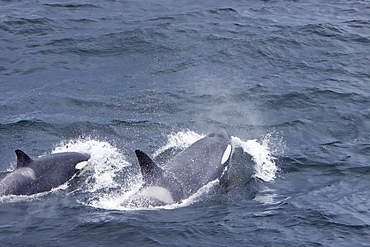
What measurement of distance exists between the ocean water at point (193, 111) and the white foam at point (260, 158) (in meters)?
0.05

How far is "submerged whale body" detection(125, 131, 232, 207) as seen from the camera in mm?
12008

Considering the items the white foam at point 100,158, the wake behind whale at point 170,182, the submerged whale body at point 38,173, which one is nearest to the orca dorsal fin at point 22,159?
the submerged whale body at point 38,173

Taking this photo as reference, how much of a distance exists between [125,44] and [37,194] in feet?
40.7

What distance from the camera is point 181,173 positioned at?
12664 mm

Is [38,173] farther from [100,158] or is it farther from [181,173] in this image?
[181,173]

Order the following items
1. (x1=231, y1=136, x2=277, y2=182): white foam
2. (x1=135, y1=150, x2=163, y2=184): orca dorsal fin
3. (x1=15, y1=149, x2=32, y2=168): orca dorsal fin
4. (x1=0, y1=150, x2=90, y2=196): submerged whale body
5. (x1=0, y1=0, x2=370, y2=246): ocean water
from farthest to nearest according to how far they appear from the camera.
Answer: (x1=231, y1=136, x2=277, y2=182): white foam, (x1=15, y1=149, x2=32, y2=168): orca dorsal fin, (x1=0, y1=150, x2=90, y2=196): submerged whale body, (x1=135, y1=150, x2=163, y2=184): orca dorsal fin, (x1=0, y1=0, x2=370, y2=246): ocean water

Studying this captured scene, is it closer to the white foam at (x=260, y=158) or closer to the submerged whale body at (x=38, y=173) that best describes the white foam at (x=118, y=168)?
the white foam at (x=260, y=158)

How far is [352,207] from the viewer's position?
12.1 meters

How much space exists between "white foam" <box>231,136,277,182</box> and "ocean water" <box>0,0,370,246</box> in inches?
2.1

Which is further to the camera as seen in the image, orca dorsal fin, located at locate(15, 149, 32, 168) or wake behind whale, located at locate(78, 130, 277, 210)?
orca dorsal fin, located at locate(15, 149, 32, 168)

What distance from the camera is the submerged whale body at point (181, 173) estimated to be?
12.0 m

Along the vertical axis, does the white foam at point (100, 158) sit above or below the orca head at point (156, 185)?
below

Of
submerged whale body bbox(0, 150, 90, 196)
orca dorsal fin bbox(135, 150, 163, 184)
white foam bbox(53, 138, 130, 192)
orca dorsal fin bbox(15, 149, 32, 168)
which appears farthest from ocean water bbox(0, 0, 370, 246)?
orca dorsal fin bbox(15, 149, 32, 168)

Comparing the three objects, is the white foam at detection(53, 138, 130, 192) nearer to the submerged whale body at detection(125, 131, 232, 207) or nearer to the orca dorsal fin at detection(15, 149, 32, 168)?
the submerged whale body at detection(125, 131, 232, 207)
